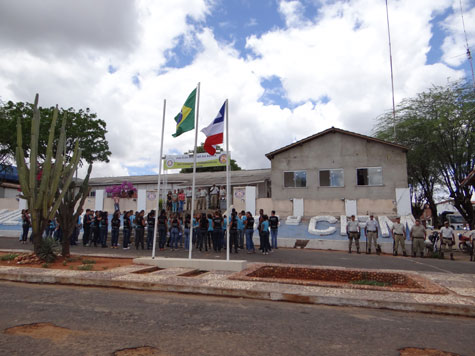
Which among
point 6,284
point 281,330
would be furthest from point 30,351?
point 6,284

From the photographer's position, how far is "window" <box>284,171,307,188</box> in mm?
25453

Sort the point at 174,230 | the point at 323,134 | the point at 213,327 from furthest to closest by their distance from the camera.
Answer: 1. the point at 323,134
2. the point at 174,230
3. the point at 213,327

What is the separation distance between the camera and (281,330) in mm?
4633

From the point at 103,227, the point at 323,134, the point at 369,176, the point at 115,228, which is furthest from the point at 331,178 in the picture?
the point at 103,227

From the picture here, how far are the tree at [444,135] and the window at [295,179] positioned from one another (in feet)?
24.4

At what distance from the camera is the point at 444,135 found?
24.8 meters

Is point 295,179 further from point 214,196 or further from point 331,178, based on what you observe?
point 214,196

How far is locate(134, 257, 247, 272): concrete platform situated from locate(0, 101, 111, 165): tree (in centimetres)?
1982

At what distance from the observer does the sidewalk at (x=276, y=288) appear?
6.12 m

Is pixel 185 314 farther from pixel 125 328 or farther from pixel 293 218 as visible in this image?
pixel 293 218

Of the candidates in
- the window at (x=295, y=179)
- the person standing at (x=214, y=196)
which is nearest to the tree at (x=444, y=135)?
the window at (x=295, y=179)

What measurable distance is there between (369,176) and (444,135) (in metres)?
6.32

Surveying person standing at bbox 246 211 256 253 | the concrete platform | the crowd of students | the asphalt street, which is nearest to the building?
the crowd of students

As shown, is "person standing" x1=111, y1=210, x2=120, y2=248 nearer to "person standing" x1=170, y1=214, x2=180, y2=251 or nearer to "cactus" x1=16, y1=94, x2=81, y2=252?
"person standing" x1=170, y1=214, x2=180, y2=251
